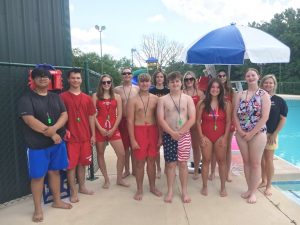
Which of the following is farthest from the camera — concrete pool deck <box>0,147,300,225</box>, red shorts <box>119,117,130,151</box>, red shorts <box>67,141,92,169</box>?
red shorts <box>119,117,130,151</box>

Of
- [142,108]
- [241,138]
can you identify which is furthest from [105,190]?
[241,138]

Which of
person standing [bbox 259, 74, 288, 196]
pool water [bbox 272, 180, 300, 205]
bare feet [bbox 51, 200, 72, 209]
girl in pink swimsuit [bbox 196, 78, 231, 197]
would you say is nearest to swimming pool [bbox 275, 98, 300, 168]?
pool water [bbox 272, 180, 300, 205]

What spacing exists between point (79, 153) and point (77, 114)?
568 millimetres

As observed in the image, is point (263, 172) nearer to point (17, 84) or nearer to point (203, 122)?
point (203, 122)

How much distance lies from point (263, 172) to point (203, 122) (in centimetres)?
146

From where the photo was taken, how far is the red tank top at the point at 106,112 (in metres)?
4.79

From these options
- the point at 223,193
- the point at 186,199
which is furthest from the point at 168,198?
the point at 223,193

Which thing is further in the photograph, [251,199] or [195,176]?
[195,176]

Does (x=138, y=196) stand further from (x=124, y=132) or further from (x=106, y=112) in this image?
(x=106, y=112)

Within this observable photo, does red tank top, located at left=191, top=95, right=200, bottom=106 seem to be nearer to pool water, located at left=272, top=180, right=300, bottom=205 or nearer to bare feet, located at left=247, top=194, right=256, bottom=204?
bare feet, located at left=247, top=194, right=256, bottom=204

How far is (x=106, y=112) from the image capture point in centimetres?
479

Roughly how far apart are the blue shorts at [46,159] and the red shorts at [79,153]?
295 mm

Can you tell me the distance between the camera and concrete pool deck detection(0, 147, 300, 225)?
381 centimetres

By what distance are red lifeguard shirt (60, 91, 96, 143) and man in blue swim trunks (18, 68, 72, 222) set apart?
31cm
